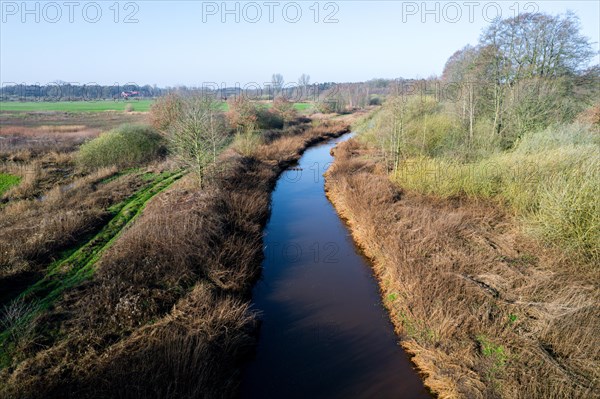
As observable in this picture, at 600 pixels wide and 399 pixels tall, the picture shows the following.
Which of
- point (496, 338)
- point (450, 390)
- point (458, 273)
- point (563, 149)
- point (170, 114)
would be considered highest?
point (170, 114)

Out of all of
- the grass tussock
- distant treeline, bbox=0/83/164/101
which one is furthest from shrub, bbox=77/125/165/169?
distant treeline, bbox=0/83/164/101

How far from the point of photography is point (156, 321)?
7.21 metres

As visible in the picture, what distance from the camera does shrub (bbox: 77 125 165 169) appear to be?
2302 cm

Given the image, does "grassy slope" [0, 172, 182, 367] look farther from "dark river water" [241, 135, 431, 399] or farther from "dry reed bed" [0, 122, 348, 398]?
"dark river water" [241, 135, 431, 399]

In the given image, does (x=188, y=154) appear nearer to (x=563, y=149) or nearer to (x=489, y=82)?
(x=563, y=149)

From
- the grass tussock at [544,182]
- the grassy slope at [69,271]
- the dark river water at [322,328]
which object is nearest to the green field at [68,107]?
the grassy slope at [69,271]

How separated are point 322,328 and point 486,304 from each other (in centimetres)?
414

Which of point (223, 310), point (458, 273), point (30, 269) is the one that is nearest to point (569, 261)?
point (458, 273)

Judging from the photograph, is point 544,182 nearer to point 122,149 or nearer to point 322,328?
point 322,328

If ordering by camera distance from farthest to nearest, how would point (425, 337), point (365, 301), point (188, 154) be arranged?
point (188, 154)
point (365, 301)
point (425, 337)

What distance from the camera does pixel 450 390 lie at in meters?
6.25

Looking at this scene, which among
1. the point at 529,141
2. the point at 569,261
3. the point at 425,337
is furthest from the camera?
the point at 529,141

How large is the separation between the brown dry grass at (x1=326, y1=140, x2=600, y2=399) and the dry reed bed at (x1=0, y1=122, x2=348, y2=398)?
4.43 metres

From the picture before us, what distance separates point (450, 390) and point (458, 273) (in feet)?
A: 10.9
